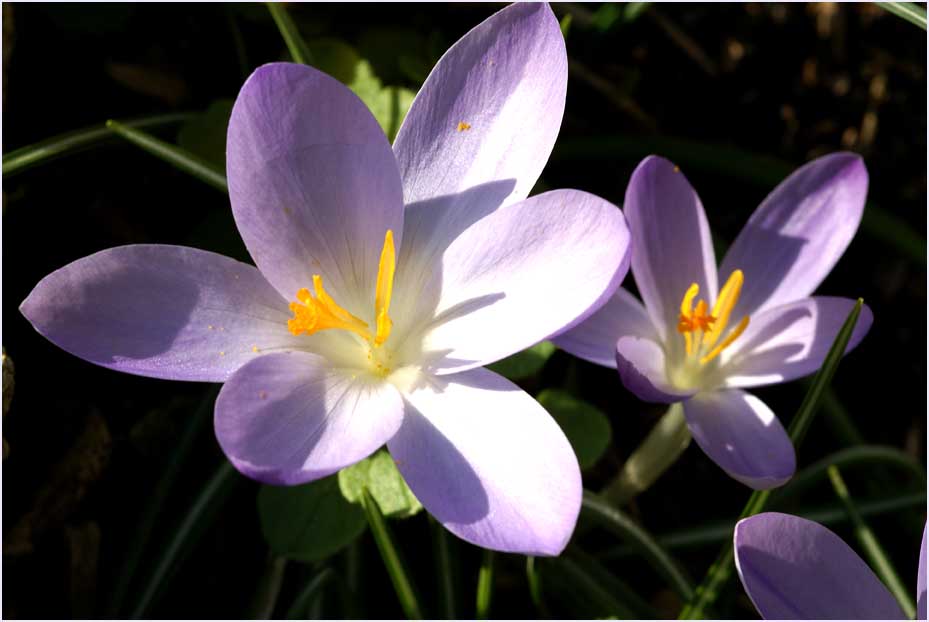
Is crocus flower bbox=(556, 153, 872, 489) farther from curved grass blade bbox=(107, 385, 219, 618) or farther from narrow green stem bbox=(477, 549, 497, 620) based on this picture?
curved grass blade bbox=(107, 385, 219, 618)

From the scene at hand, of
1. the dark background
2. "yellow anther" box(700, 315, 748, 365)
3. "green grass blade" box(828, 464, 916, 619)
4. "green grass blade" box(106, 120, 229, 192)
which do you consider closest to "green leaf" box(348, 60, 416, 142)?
the dark background

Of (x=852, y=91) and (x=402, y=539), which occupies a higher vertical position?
(x=852, y=91)

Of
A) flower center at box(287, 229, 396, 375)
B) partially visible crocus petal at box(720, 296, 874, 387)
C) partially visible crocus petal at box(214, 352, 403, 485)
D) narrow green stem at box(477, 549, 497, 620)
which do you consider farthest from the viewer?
partially visible crocus petal at box(720, 296, 874, 387)

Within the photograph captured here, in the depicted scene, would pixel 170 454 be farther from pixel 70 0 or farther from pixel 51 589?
pixel 70 0

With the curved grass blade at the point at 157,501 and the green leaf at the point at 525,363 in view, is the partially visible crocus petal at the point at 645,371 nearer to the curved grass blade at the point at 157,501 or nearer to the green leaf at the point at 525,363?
the green leaf at the point at 525,363

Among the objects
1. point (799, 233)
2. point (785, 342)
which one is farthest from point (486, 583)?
point (799, 233)

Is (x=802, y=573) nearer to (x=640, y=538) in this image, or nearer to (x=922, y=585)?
(x=922, y=585)

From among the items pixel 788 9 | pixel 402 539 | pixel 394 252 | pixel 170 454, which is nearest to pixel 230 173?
pixel 394 252
